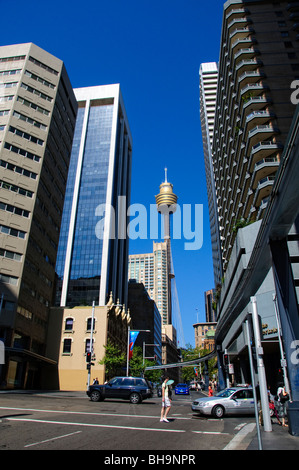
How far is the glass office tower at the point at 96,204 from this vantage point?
99.2 meters

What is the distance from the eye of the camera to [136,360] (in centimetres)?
5934

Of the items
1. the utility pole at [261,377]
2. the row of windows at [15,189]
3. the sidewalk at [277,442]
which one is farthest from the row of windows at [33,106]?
the sidewalk at [277,442]

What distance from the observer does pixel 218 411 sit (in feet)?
52.7

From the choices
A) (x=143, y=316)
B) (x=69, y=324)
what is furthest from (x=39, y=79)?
(x=143, y=316)

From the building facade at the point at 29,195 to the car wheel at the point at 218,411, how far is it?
27.9 m

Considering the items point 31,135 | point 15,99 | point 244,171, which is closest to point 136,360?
point 244,171

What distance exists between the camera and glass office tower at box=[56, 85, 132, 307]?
99250mm

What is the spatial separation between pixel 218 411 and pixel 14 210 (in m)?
37.5

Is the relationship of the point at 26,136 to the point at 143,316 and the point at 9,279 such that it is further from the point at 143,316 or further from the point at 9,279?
the point at 143,316

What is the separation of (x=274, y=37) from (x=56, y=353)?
5992cm

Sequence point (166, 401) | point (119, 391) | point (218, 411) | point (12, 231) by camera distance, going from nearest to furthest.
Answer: point (166, 401)
point (218, 411)
point (119, 391)
point (12, 231)

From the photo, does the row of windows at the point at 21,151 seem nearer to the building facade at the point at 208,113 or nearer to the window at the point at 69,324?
the window at the point at 69,324
